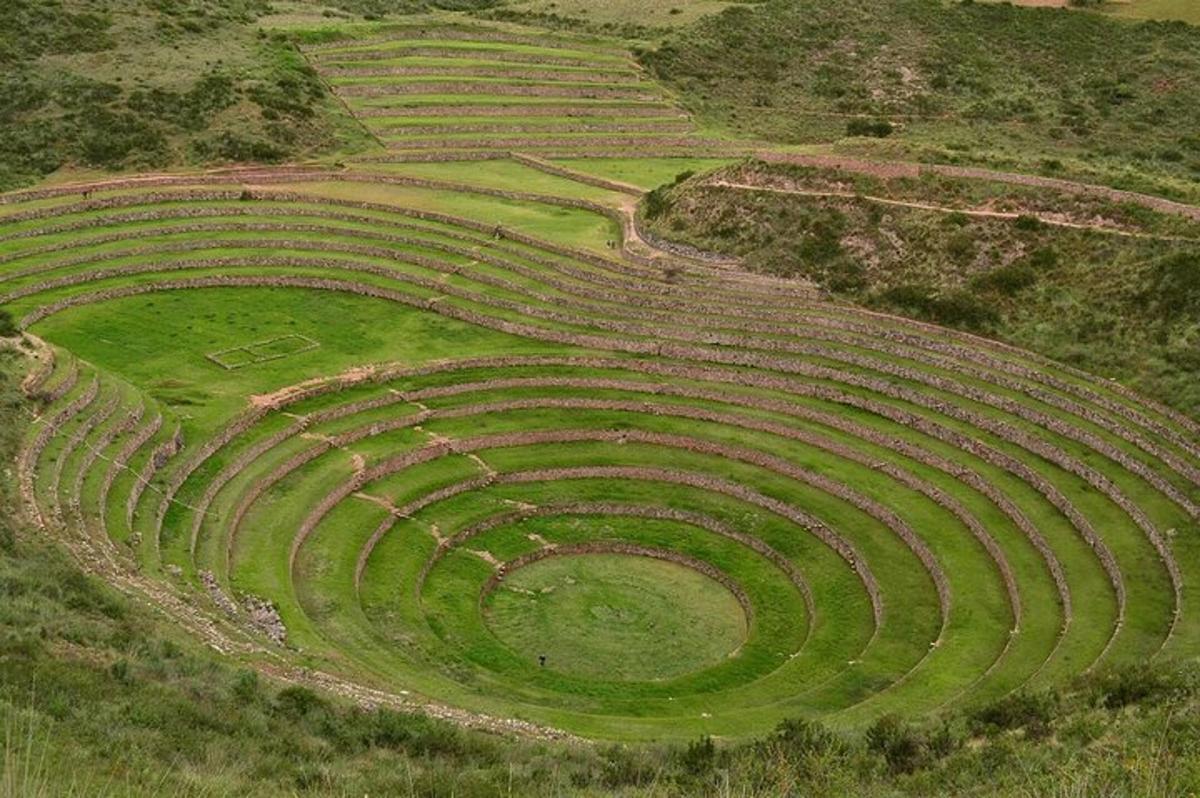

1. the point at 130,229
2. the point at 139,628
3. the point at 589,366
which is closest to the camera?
the point at 139,628

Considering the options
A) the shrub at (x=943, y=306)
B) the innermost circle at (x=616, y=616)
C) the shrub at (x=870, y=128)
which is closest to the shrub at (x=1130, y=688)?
the innermost circle at (x=616, y=616)

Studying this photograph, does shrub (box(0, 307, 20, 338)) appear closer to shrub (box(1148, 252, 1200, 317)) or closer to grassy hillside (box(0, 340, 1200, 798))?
grassy hillside (box(0, 340, 1200, 798))

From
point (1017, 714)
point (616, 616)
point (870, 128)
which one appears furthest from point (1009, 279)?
point (870, 128)

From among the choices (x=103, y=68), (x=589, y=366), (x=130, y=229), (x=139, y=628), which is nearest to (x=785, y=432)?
(x=589, y=366)

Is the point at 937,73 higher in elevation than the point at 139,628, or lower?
higher

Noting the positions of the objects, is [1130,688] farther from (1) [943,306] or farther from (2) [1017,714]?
(1) [943,306]

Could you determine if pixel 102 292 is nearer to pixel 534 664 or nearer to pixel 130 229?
pixel 130 229

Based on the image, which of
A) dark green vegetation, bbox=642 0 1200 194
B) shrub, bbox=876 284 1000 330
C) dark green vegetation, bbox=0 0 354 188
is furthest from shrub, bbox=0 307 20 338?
dark green vegetation, bbox=642 0 1200 194
